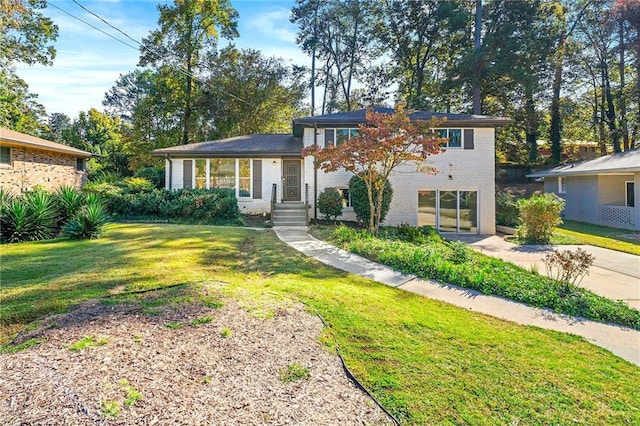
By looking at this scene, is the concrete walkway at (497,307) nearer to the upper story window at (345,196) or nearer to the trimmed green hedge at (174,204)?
the upper story window at (345,196)

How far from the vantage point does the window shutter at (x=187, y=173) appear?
15719mm

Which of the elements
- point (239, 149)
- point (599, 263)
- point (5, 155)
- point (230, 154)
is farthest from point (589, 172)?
point (5, 155)

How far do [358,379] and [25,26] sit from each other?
85.1 ft

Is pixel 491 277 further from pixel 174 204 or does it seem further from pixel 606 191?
pixel 606 191

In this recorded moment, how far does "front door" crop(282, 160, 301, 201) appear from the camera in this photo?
15562 millimetres

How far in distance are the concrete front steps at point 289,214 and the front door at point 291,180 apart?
112 cm

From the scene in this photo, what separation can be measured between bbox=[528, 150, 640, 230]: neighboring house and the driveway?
299 inches

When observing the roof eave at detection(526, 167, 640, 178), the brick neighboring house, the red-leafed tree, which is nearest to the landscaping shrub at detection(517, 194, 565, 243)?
the red-leafed tree

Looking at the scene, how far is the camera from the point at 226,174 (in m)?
15.6

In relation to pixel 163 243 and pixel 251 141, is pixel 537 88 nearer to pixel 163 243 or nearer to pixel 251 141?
pixel 251 141

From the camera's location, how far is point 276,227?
12664 mm

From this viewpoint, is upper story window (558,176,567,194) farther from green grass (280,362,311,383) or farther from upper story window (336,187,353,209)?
green grass (280,362,311,383)

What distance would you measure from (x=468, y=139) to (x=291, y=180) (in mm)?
8055

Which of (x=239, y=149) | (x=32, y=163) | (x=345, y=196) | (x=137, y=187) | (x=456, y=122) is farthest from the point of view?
(x=32, y=163)
